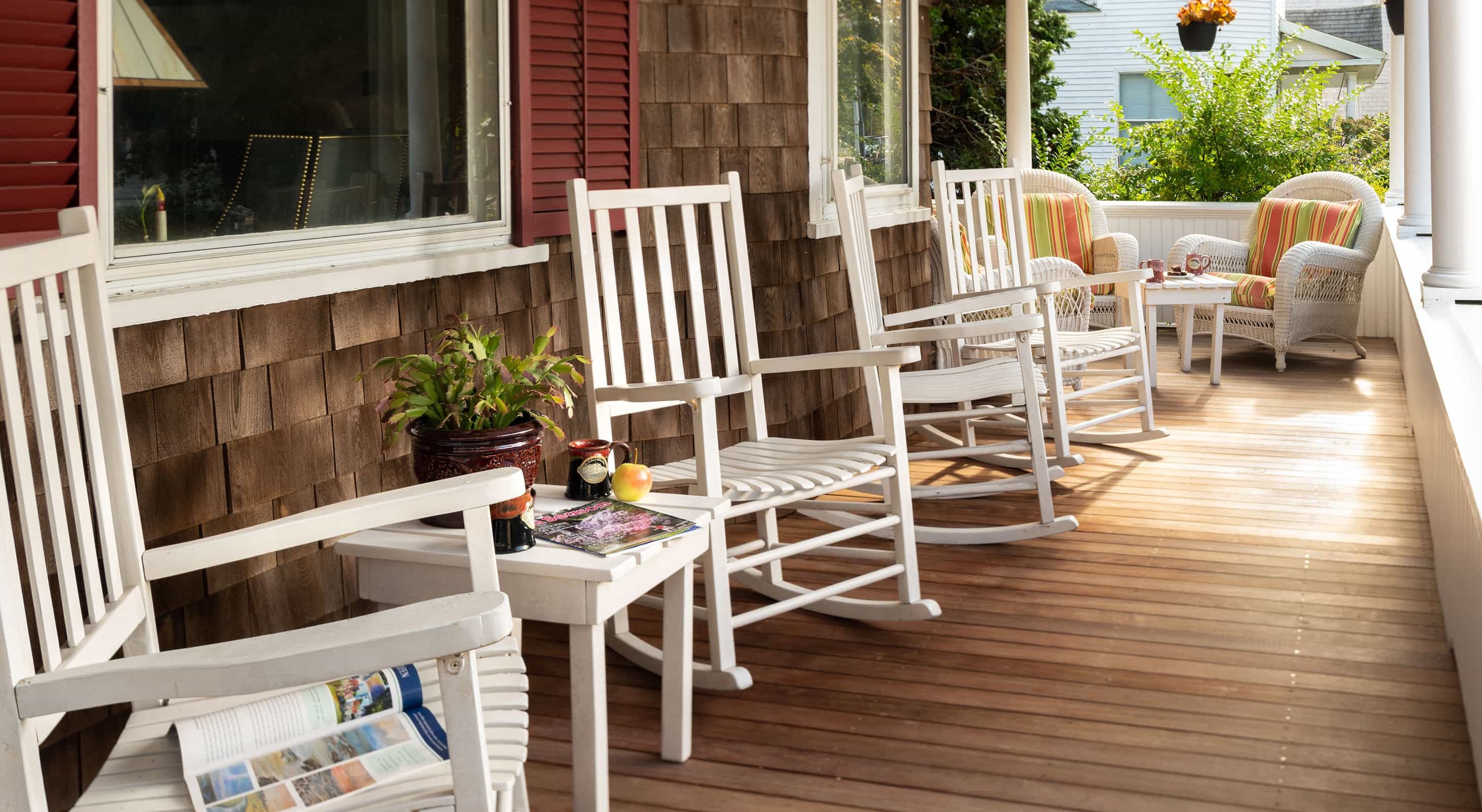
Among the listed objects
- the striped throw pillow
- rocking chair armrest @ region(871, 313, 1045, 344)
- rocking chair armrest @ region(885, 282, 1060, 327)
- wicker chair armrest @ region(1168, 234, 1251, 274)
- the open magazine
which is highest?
the striped throw pillow

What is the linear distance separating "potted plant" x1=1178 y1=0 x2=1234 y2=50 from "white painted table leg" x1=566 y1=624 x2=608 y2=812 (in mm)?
7530

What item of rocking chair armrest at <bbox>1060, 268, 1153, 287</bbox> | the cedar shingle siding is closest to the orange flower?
rocking chair armrest at <bbox>1060, 268, 1153, 287</bbox>

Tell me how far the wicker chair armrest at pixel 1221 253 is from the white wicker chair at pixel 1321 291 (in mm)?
319

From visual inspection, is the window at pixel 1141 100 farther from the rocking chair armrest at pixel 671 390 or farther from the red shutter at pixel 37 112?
the red shutter at pixel 37 112

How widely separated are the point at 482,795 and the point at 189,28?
1563 mm

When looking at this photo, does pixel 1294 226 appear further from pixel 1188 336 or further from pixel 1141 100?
pixel 1141 100

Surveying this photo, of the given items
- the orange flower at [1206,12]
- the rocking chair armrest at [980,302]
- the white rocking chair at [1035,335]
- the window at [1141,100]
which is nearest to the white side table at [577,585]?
the rocking chair armrest at [980,302]

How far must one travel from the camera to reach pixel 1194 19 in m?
8.29

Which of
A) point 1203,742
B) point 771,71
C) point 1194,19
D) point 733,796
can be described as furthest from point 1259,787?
point 1194,19

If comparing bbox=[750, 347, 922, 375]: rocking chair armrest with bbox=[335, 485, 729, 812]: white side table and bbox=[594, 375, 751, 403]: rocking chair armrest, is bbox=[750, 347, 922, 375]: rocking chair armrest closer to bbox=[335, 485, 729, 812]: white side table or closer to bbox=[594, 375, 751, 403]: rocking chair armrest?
bbox=[594, 375, 751, 403]: rocking chair armrest

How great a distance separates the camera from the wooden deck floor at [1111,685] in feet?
7.22

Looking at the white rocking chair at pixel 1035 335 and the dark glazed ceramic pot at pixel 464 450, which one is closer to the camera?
the dark glazed ceramic pot at pixel 464 450

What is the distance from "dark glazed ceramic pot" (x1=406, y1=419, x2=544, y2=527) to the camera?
2.11 metres

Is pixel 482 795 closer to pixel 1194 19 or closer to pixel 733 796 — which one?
pixel 733 796
